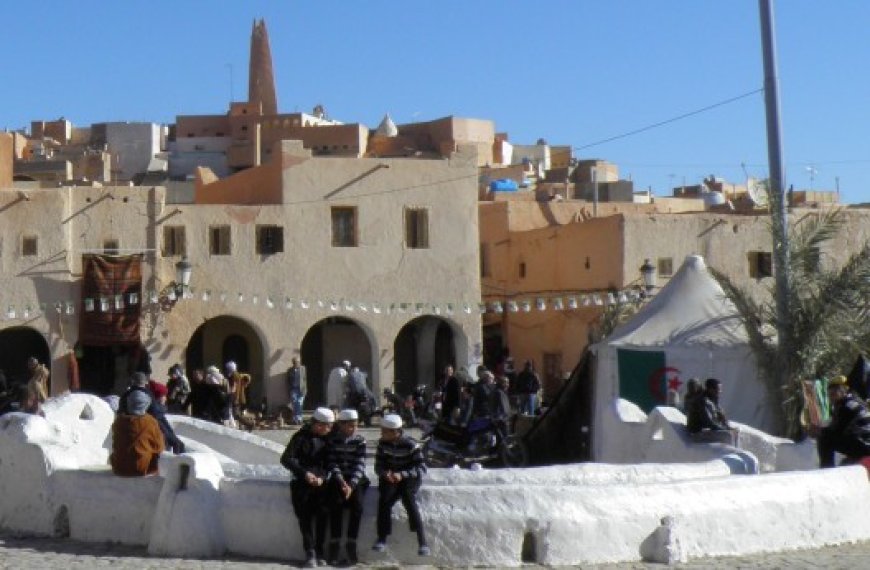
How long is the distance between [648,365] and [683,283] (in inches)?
48.6

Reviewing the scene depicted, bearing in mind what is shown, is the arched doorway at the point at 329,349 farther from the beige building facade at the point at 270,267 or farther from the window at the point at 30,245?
the window at the point at 30,245

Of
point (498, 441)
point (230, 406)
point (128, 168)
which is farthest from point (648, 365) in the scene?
point (128, 168)

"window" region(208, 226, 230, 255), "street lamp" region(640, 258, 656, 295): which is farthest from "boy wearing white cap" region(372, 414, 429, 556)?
"window" region(208, 226, 230, 255)

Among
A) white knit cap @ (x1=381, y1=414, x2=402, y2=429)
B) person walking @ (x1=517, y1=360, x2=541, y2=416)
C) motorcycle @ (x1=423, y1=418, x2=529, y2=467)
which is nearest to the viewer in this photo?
white knit cap @ (x1=381, y1=414, x2=402, y2=429)

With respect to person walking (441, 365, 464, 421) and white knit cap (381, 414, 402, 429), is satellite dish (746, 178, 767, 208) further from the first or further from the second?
white knit cap (381, 414, 402, 429)

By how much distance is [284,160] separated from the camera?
31641mm

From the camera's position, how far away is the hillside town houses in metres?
30.0

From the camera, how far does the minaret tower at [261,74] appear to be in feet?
238

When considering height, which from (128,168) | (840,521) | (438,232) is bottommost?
(840,521)

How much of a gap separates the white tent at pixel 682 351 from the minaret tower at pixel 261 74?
5304 cm

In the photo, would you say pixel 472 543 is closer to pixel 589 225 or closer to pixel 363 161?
pixel 363 161

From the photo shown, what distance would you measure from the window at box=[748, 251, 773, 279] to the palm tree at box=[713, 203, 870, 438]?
16879 millimetres

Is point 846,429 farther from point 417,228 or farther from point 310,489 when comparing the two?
point 417,228

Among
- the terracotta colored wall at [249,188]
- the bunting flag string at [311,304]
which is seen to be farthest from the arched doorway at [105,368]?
the terracotta colored wall at [249,188]
